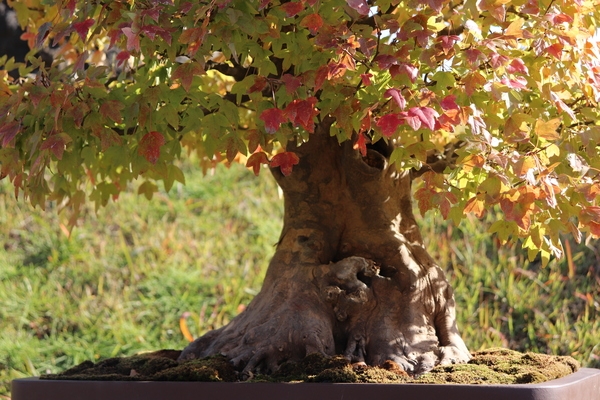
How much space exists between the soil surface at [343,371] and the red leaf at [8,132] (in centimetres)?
64

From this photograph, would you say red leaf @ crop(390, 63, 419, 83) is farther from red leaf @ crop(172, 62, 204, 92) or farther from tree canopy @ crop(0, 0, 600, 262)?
red leaf @ crop(172, 62, 204, 92)

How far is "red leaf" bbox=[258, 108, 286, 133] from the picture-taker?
1583 mm

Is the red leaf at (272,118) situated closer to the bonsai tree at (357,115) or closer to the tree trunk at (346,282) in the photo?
the bonsai tree at (357,115)

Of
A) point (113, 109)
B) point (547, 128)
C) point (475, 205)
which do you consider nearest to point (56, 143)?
point (113, 109)

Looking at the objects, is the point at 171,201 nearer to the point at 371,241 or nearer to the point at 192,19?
the point at 371,241

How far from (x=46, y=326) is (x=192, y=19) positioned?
111 inches

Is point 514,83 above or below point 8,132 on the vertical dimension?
above

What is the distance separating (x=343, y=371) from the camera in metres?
1.75

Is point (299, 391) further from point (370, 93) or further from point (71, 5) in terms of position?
point (71, 5)

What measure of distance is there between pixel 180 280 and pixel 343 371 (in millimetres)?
2451

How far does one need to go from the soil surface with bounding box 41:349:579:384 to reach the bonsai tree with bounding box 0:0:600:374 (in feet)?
0.27

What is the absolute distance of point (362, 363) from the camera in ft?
6.20

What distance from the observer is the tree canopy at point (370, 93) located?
4.89 ft

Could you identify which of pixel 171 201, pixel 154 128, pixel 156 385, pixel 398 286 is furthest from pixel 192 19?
pixel 171 201
